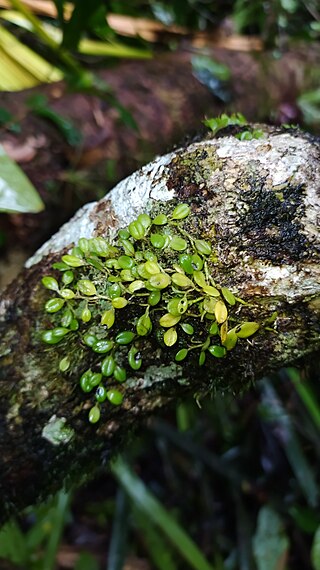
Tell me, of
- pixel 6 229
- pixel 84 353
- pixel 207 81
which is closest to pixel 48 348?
pixel 84 353

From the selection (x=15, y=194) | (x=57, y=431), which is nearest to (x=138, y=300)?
(x=57, y=431)

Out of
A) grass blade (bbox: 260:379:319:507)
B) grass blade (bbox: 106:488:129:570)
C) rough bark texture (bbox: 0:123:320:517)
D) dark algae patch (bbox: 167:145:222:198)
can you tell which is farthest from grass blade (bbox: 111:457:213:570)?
dark algae patch (bbox: 167:145:222:198)

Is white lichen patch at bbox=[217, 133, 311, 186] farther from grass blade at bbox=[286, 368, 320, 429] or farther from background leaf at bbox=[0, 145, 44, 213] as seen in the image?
grass blade at bbox=[286, 368, 320, 429]

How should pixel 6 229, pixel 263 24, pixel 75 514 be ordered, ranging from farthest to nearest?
pixel 263 24 < pixel 75 514 < pixel 6 229

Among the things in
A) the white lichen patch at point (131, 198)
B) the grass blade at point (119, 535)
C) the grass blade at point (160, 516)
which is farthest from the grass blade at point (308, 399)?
the white lichen patch at point (131, 198)

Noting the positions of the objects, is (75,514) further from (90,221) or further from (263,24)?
(263,24)

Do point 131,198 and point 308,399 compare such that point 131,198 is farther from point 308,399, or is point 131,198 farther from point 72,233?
point 308,399

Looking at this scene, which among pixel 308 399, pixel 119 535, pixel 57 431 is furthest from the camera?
pixel 119 535
